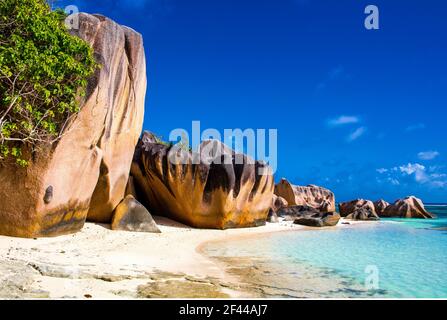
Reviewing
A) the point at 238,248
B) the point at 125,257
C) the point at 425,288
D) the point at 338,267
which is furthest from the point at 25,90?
the point at 425,288

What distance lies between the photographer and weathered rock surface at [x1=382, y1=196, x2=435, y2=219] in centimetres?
4246

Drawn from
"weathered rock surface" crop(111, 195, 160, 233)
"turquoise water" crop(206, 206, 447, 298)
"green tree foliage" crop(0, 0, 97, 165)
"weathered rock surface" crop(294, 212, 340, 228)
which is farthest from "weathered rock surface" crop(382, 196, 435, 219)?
"green tree foliage" crop(0, 0, 97, 165)

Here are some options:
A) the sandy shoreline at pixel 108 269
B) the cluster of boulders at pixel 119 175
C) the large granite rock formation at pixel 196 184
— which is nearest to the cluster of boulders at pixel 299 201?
the cluster of boulders at pixel 119 175

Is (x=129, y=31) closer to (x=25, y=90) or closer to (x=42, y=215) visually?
(x=25, y=90)

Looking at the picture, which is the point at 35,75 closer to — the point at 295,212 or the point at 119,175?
the point at 119,175

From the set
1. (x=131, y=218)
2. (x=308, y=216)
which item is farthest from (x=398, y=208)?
(x=131, y=218)

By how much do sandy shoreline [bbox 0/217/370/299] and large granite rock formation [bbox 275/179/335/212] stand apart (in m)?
31.6

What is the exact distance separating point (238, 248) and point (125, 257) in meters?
4.47

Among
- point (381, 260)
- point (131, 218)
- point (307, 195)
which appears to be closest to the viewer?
point (381, 260)

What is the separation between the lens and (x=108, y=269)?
7.05 m

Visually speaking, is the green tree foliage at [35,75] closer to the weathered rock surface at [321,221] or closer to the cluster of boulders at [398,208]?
the weathered rock surface at [321,221]

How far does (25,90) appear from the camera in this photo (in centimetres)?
970

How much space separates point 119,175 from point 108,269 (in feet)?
27.3
